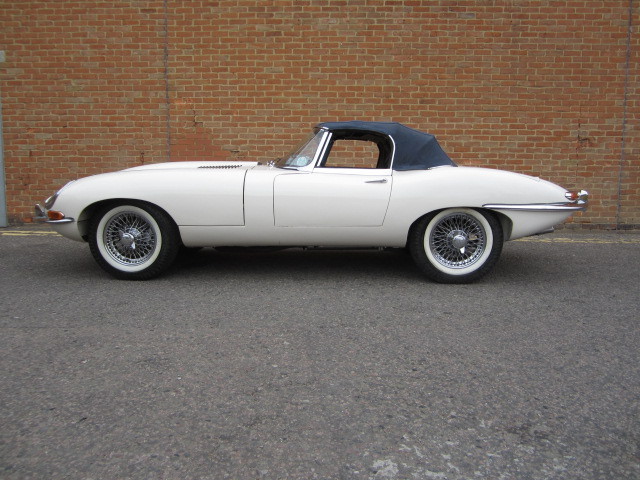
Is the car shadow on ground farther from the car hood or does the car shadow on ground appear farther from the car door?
the car hood

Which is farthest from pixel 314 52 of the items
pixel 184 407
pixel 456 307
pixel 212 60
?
pixel 184 407

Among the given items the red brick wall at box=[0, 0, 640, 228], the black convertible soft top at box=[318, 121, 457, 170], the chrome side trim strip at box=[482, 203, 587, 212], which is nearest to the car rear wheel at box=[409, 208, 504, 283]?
the chrome side trim strip at box=[482, 203, 587, 212]

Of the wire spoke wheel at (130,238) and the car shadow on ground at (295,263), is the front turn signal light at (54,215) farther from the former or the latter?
the car shadow on ground at (295,263)

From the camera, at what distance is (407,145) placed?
5.23 metres

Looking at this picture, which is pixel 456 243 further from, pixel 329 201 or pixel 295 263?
pixel 295 263

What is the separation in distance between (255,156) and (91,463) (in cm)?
625

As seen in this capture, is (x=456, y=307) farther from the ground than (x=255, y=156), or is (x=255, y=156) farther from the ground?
(x=255, y=156)

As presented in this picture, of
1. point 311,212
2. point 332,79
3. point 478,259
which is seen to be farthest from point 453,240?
point 332,79

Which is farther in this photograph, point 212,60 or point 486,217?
point 212,60

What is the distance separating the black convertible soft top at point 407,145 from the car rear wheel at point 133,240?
163 cm

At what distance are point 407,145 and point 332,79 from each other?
320 centimetres

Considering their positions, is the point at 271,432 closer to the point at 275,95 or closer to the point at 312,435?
the point at 312,435

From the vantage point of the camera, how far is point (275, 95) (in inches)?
320

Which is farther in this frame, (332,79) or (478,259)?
(332,79)
